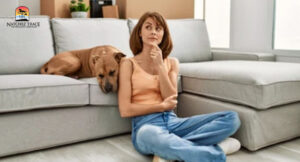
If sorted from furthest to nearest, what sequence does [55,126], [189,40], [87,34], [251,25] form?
[251,25] → [189,40] → [87,34] → [55,126]

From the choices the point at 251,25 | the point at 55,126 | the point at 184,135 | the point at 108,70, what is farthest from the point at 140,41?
the point at 251,25

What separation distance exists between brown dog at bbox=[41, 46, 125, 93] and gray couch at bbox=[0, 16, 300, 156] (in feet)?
0.31

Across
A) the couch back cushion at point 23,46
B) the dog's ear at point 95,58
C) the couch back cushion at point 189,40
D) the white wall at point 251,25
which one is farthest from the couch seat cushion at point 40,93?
the white wall at point 251,25

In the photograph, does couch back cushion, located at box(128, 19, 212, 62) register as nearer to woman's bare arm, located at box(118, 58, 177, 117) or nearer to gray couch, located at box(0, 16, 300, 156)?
gray couch, located at box(0, 16, 300, 156)

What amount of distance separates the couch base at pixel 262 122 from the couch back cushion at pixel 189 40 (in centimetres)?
90

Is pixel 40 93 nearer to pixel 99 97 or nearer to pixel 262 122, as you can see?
pixel 99 97

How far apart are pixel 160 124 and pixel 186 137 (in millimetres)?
156

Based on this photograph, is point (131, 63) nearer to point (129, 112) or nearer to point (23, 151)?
point (129, 112)

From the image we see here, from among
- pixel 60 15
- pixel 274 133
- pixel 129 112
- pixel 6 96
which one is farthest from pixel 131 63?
pixel 60 15

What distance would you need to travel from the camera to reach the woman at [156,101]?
1.62 metres

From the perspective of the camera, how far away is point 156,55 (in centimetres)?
175

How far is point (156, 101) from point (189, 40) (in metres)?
1.38

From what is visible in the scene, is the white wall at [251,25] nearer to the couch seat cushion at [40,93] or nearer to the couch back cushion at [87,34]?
the couch back cushion at [87,34]

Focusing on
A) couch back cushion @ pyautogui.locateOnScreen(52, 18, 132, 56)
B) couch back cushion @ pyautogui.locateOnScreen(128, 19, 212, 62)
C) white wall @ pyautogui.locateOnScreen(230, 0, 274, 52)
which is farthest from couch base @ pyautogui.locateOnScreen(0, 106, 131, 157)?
white wall @ pyautogui.locateOnScreen(230, 0, 274, 52)
